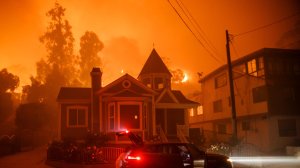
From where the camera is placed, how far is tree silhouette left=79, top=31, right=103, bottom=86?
8081cm

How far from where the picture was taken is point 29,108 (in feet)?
143

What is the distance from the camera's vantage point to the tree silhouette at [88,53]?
265 feet

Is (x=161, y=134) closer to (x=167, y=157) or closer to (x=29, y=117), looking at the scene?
(x=167, y=157)

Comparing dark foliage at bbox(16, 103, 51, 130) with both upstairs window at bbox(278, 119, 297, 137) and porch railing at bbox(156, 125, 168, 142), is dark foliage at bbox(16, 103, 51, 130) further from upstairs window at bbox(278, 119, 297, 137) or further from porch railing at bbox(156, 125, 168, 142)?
upstairs window at bbox(278, 119, 297, 137)

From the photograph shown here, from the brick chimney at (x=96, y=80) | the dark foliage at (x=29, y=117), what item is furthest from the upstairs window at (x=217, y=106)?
the dark foliage at (x=29, y=117)

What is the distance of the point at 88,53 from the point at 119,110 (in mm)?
56250

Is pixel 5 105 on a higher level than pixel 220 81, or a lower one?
lower

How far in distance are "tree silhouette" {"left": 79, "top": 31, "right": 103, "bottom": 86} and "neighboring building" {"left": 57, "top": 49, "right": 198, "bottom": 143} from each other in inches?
1913

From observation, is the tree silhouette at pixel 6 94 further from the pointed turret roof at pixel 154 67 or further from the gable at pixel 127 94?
the gable at pixel 127 94

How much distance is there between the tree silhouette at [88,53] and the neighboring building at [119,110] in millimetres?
48588

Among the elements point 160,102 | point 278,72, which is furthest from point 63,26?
point 278,72

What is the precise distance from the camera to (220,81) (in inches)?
1679

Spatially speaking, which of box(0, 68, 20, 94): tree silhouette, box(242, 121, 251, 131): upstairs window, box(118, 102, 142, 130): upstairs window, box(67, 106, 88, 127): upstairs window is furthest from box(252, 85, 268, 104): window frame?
box(0, 68, 20, 94): tree silhouette

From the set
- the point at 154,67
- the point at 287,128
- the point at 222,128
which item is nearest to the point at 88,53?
the point at 154,67
